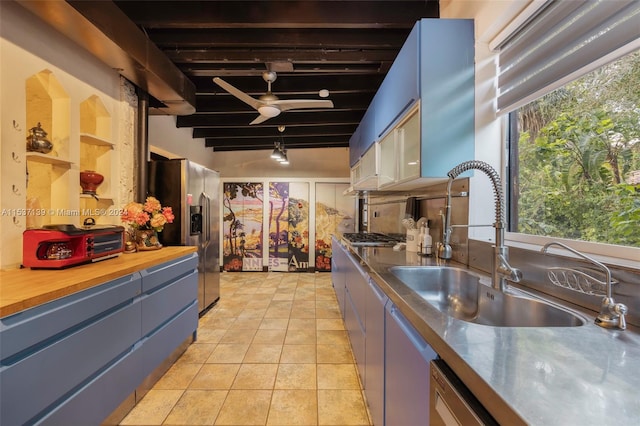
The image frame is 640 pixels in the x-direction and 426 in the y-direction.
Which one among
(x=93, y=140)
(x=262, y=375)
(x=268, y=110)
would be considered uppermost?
(x=268, y=110)

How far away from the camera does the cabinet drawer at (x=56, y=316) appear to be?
3.22 ft

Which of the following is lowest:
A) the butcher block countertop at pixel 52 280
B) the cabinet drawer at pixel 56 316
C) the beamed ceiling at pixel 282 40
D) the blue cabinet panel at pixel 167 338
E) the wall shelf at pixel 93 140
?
the blue cabinet panel at pixel 167 338

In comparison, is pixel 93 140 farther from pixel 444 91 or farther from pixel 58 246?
pixel 444 91

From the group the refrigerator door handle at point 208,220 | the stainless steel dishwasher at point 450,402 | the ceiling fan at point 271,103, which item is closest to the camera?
the stainless steel dishwasher at point 450,402

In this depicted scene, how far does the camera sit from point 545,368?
0.56 meters

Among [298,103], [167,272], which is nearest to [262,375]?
[167,272]

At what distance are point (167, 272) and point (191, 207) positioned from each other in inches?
41.9

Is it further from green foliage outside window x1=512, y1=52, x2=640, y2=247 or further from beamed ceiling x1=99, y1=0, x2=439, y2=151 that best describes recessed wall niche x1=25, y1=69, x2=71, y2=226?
green foliage outside window x1=512, y1=52, x2=640, y2=247

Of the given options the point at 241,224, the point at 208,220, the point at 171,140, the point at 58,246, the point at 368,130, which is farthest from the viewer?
the point at 241,224

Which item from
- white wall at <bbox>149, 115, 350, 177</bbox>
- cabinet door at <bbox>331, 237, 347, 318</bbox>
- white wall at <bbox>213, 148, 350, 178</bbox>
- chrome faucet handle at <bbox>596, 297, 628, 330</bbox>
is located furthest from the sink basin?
white wall at <bbox>213, 148, 350, 178</bbox>

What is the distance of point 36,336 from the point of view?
1.06 meters

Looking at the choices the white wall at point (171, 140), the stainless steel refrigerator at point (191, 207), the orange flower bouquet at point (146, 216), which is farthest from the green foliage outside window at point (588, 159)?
the white wall at point (171, 140)

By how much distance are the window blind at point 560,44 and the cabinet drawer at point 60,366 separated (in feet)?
8.29

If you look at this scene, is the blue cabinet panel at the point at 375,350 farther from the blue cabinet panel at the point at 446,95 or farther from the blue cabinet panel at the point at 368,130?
the blue cabinet panel at the point at 368,130
